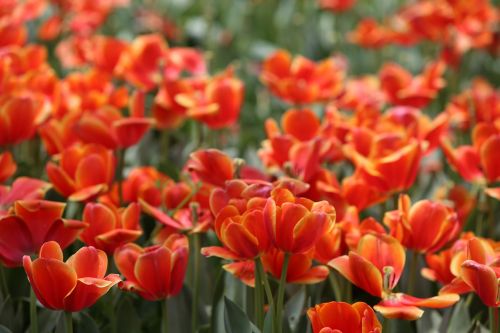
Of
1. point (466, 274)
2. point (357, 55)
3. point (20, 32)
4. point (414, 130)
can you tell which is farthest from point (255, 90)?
point (466, 274)

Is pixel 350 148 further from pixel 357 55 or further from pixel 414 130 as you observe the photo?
pixel 357 55

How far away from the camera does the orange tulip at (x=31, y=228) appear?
1.17 metres

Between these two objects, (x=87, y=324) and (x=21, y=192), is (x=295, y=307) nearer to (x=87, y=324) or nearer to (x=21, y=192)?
(x=87, y=324)

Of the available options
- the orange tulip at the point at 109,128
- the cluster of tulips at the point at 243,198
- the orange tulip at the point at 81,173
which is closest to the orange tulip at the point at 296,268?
the cluster of tulips at the point at 243,198

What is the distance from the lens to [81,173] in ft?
4.53

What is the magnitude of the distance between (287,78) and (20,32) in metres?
0.64

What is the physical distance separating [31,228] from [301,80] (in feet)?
3.31

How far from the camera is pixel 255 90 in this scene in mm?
2828

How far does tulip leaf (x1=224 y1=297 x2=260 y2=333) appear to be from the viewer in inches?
45.6

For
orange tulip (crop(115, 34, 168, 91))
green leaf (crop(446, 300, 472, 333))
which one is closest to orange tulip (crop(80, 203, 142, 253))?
green leaf (crop(446, 300, 472, 333))

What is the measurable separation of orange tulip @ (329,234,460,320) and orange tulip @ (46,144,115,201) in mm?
441

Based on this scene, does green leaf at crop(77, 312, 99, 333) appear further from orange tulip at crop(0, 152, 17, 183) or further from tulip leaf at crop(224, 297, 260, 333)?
orange tulip at crop(0, 152, 17, 183)

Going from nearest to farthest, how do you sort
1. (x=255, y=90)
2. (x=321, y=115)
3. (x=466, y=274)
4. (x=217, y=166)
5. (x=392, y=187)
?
1. (x=466, y=274)
2. (x=217, y=166)
3. (x=392, y=187)
4. (x=321, y=115)
5. (x=255, y=90)

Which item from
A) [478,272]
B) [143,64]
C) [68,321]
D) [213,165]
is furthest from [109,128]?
[478,272]
